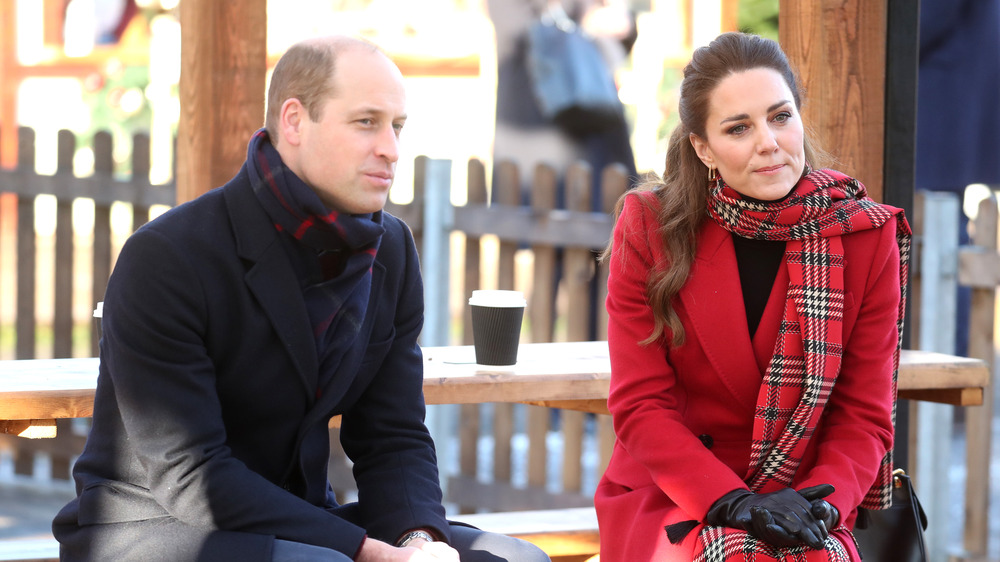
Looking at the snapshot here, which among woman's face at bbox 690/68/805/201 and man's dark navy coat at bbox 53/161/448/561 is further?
woman's face at bbox 690/68/805/201

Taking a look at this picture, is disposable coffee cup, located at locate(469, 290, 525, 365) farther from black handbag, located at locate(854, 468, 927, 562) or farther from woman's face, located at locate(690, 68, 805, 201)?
black handbag, located at locate(854, 468, 927, 562)

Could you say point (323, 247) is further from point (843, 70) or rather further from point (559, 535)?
point (843, 70)

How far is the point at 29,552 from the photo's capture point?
3.19m

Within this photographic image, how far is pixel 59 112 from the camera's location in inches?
425

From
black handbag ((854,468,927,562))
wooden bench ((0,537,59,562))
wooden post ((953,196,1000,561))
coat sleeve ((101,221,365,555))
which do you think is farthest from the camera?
wooden post ((953,196,1000,561))

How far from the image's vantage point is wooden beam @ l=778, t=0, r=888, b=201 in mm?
3197

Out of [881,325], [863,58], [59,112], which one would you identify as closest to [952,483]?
[863,58]

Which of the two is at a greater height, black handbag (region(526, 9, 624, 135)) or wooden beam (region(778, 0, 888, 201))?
black handbag (region(526, 9, 624, 135))

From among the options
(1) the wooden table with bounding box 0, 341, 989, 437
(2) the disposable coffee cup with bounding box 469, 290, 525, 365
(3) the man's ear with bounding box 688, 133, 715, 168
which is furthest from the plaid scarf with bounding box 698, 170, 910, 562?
(2) the disposable coffee cup with bounding box 469, 290, 525, 365

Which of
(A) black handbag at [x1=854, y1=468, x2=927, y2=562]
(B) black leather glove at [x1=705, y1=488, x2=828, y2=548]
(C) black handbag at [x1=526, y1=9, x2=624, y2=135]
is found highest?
(C) black handbag at [x1=526, y1=9, x2=624, y2=135]

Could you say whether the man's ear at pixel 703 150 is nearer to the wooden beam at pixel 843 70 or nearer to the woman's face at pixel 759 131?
the woman's face at pixel 759 131

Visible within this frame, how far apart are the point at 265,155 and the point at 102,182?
350cm

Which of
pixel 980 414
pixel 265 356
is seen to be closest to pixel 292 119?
pixel 265 356

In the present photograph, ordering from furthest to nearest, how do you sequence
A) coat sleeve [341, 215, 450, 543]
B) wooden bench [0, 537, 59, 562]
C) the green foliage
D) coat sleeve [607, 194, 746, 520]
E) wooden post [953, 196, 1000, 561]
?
1. the green foliage
2. wooden post [953, 196, 1000, 561]
3. wooden bench [0, 537, 59, 562]
4. coat sleeve [607, 194, 746, 520]
5. coat sleeve [341, 215, 450, 543]
